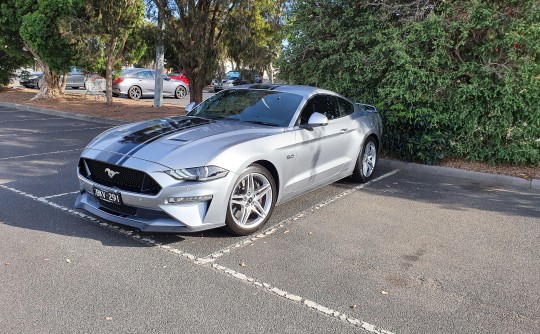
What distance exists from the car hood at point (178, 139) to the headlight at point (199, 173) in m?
0.05

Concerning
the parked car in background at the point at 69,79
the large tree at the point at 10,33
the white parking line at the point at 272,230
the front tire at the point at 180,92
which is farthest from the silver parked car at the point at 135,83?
the white parking line at the point at 272,230

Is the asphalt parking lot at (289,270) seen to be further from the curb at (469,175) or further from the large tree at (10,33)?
the large tree at (10,33)

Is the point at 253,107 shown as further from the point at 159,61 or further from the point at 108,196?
the point at 159,61

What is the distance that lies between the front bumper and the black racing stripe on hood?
1.17 ft

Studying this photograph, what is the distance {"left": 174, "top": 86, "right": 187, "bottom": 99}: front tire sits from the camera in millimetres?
25172

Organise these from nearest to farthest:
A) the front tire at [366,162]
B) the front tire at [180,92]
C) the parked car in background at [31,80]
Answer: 1. the front tire at [366,162]
2. the front tire at [180,92]
3. the parked car in background at [31,80]

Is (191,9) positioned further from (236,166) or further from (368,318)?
(368,318)

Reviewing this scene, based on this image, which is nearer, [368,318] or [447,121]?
[368,318]

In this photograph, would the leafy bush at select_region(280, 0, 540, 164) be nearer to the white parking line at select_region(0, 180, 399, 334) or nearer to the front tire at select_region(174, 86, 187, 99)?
the white parking line at select_region(0, 180, 399, 334)

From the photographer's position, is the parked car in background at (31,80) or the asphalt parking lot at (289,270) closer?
Result: the asphalt parking lot at (289,270)

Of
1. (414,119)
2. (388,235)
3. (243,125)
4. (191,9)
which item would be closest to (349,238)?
(388,235)

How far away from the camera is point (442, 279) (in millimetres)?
3727

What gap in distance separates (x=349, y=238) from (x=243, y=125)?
1.69 m

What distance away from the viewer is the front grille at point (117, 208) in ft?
13.5
